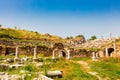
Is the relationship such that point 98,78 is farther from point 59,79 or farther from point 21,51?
point 21,51

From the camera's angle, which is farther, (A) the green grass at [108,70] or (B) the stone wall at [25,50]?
(B) the stone wall at [25,50]

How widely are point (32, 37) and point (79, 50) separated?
51.8 feet

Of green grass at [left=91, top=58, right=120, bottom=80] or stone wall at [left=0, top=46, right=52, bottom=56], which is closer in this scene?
green grass at [left=91, top=58, right=120, bottom=80]

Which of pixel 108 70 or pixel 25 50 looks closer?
pixel 108 70

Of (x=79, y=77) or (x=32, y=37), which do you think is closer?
(x=79, y=77)

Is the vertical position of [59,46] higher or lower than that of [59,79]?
higher

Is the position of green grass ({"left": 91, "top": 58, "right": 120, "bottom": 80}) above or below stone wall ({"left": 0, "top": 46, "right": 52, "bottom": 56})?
below

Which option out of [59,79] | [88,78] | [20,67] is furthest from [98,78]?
[20,67]

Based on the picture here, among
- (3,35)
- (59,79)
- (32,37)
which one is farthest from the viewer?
(32,37)

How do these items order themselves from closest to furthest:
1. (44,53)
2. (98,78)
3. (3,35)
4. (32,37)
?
1. (98,78)
2. (44,53)
3. (3,35)
4. (32,37)

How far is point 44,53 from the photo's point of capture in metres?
39.2

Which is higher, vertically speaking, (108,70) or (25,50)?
(25,50)

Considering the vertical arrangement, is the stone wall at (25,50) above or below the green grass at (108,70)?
above

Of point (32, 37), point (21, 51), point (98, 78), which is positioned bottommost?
point (98, 78)
